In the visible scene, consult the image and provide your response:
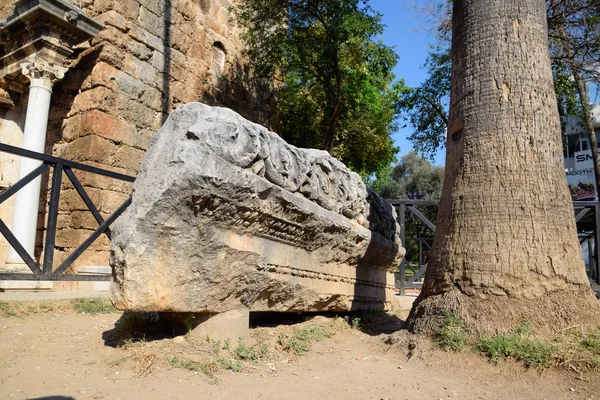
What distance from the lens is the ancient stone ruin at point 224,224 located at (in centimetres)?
268

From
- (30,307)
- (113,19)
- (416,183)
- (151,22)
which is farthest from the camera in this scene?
(416,183)

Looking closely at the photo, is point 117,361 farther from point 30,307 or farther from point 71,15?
point 71,15

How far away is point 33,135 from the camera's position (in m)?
6.93

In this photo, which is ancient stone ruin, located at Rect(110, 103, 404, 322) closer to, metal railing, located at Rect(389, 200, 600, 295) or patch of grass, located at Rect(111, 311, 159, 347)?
patch of grass, located at Rect(111, 311, 159, 347)

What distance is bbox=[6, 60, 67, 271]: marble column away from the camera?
6.62m

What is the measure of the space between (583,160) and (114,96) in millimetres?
27816

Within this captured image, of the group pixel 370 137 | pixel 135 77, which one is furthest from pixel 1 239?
pixel 370 137

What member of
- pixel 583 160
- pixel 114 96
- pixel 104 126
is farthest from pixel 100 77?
pixel 583 160

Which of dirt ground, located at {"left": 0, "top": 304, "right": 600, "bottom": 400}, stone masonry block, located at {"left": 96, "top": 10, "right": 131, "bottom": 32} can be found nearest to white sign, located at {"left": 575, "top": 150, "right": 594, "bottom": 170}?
stone masonry block, located at {"left": 96, "top": 10, "right": 131, "bottom": 32}

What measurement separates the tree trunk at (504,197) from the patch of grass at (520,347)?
0.09 m

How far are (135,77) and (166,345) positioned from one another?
6.24 m

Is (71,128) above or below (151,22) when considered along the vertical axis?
below

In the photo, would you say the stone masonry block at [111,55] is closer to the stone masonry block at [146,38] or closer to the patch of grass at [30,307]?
the stone masonry block at [146,38]

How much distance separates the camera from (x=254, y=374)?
2.86 meters
